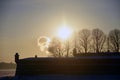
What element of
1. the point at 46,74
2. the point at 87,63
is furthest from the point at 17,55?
the point at 87,63

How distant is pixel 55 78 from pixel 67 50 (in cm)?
4309

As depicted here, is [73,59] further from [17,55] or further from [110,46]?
[110,46]

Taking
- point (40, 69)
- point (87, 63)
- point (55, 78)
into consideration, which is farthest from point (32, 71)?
point (87, 63)

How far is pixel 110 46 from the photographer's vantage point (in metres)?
97.9

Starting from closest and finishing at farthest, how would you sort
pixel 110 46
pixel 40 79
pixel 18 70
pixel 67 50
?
pixel 40 79 → pixel 18 70 → pixel 110 46 → pixel 67 50

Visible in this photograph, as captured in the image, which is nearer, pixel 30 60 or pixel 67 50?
pixel 30 60

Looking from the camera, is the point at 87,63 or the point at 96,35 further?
the point at 96,35

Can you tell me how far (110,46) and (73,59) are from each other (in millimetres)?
35935

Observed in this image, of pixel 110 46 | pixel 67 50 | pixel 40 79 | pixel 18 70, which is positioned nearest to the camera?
pixel 40 79

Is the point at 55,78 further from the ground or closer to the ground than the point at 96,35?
closer to the ground

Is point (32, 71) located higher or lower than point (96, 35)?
lower

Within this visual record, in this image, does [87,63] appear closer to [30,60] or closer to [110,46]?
[30,60]

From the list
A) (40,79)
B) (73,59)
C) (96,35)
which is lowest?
(40,79)

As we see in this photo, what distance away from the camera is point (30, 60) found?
65000mm
